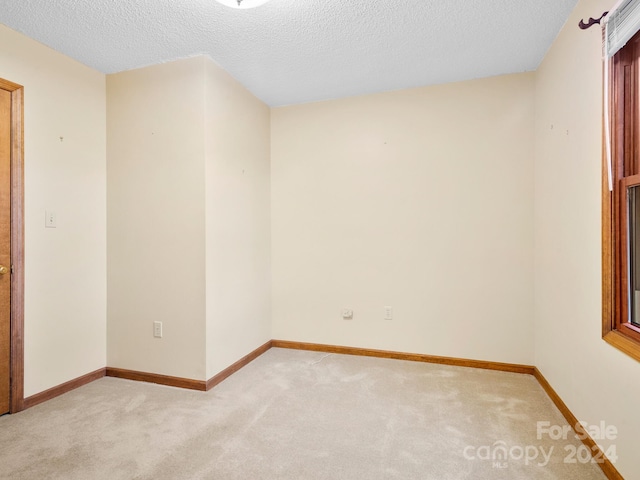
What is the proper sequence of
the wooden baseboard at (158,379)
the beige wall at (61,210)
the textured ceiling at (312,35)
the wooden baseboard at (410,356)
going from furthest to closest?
the wooden baseboard at (410,356)
the wooden baseboard at (158,379)
the beige wall at (61,210)
the textured ceiling at (312,35)

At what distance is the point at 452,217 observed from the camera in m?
Result: 3.00

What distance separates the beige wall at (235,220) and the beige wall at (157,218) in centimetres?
9

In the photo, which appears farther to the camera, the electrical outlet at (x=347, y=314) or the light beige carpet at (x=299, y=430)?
the electrical outlet at (x=347, y=314)

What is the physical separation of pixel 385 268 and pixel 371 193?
0.72 metres

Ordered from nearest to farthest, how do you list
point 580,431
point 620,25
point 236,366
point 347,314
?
point 620,25
point 580,431
point 236,366
point 347,314

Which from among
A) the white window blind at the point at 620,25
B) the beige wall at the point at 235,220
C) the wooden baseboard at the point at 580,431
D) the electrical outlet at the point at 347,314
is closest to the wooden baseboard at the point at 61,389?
the beige wall at the point at 235,220

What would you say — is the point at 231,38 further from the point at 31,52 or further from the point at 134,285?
the point at 134,285

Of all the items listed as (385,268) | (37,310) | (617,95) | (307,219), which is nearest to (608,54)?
(617,95)

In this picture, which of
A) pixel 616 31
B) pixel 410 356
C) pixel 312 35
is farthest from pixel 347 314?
pixel 616 31

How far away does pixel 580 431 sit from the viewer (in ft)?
6.16

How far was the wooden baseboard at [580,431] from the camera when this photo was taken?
1.56 metres

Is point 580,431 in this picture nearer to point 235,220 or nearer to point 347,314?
point 347,314

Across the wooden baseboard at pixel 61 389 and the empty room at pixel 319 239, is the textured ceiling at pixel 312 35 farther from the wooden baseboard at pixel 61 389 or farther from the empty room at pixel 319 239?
the wooden baseboard at pixel 61 389

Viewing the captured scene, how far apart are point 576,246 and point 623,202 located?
457mm
